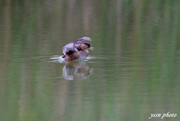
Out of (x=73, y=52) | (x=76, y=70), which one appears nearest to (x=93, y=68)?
(x=76, y=70)

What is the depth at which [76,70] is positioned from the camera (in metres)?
7.66

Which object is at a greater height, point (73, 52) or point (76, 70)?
point (73, 52)

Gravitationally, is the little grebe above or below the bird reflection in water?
above

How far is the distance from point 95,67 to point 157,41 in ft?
7.95

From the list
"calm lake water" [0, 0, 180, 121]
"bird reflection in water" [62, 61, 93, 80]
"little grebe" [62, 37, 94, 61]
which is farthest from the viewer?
"little grebe" [62, 37, 94, 61]

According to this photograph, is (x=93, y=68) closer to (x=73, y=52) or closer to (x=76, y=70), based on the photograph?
(x=76, y=70)

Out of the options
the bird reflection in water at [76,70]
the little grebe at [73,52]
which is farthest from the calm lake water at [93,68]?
the little grebe at [73,52]

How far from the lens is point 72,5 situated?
1612 centimetres

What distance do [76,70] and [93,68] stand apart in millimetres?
246

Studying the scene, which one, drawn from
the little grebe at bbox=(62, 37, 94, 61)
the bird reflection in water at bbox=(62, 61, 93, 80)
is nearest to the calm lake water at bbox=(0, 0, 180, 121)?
the bird reflection in water at bbox=(62, 61, 93, 80)

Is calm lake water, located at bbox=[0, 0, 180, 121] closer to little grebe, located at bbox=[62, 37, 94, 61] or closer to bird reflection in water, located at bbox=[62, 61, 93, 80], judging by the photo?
bird reflection in water, located at bbox=[62, 61, 93, 80]

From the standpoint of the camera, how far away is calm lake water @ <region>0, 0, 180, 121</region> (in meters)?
5.59

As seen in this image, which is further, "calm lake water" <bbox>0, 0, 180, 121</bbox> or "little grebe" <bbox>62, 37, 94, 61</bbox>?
"little grebe" <bbox>62, 37, 94, 61</bbox>

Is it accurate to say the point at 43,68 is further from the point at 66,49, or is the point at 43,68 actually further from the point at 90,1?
the point at 90,1
